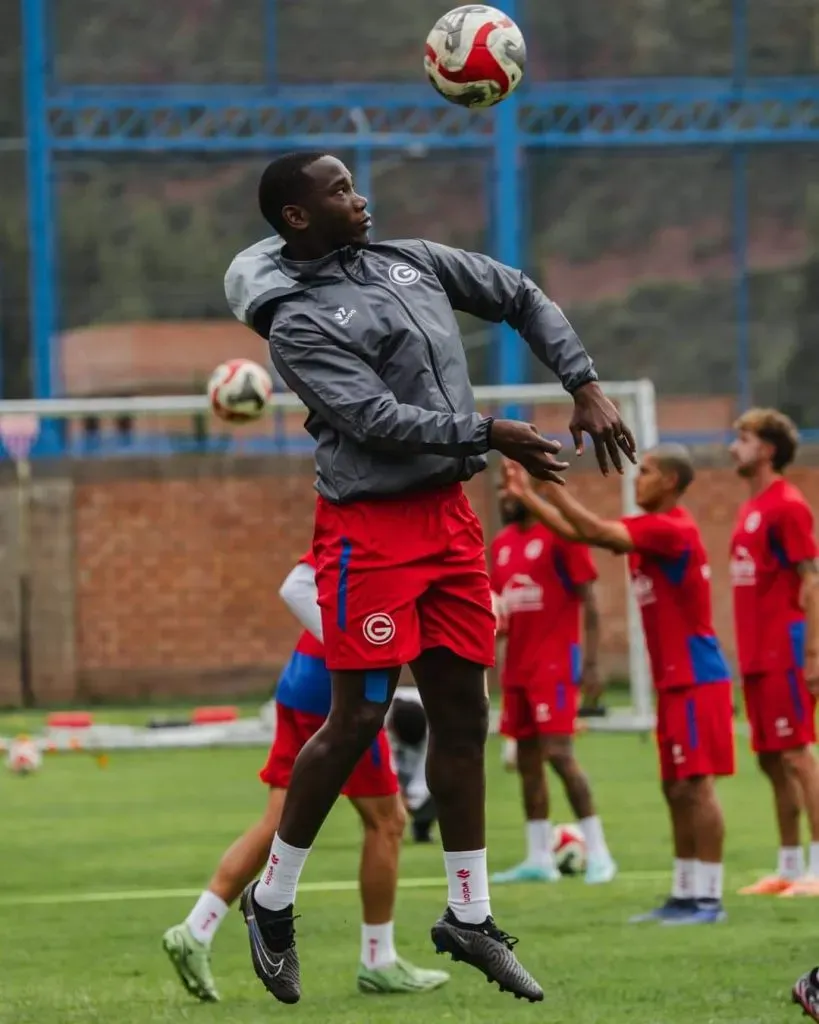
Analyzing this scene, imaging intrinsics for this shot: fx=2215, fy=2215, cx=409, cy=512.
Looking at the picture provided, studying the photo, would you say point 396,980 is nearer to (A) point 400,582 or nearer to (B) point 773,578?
(A) point 400,582

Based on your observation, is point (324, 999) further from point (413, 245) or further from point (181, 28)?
point (181, 28)

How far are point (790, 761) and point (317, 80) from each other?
66.0 ft

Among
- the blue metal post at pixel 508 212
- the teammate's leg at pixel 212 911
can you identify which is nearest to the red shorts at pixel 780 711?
the teammate's leg at pixel 212 911

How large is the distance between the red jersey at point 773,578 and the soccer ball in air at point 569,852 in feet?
4.89

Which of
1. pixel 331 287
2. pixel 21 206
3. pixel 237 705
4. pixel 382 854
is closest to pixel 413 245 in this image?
pixel 331 287

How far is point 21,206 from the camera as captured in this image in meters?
28.3

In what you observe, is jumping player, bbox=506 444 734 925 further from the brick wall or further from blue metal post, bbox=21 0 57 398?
blue metal post, bbox=21 0 57 398

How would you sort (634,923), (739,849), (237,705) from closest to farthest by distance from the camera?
1. (634,923)
2. (739,849)
3. (237,705)

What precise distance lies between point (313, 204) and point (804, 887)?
506 centimetres

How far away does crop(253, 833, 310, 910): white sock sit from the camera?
20.8 feet

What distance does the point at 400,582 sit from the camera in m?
6.18

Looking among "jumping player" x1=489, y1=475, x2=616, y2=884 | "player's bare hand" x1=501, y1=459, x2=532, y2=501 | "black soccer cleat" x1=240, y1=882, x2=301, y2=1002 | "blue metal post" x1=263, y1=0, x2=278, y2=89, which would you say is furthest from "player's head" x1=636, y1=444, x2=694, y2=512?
Result: "blue metal post" x1=263, y1=0, x2=278, y2=89

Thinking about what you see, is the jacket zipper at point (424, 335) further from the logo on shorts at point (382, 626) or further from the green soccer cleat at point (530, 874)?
the green soccer cleat at point (530, 874)

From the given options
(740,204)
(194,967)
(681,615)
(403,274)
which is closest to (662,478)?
(681,615)
